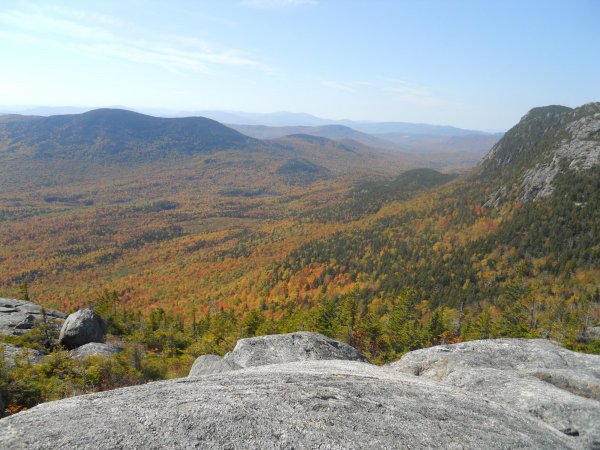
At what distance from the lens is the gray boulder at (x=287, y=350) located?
84.6ft

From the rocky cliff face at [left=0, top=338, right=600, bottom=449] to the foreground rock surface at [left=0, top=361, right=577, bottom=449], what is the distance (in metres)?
0.04

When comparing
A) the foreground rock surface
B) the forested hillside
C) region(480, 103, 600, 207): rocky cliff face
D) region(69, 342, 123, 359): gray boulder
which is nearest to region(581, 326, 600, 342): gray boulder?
the forested hillside

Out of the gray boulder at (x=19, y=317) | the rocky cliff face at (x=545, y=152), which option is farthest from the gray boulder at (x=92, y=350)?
the rocky cliff face at (x=545, y=152)

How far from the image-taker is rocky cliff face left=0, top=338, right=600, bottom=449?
10594mm

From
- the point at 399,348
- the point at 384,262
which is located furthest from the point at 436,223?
the point at 399,348

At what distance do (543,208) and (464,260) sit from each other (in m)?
31.7

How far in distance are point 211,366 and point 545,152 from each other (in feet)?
543

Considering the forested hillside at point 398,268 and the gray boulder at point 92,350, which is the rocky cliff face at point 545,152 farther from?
the gray boulder at point 92,350

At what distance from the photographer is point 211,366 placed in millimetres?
25984

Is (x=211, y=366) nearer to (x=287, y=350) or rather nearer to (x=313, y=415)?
(x=287, y=350)

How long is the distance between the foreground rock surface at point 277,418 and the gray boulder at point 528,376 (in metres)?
1.64

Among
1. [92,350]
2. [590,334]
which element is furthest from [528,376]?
[590,334]

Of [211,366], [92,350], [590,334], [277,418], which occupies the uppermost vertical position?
[277,418]

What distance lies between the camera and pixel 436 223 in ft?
467
